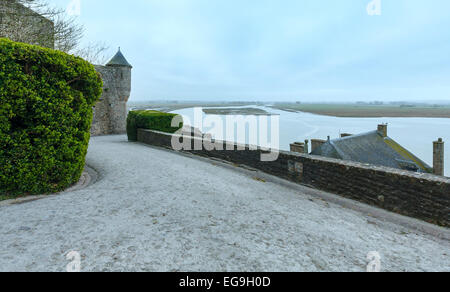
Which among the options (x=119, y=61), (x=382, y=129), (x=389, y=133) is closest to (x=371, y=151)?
(x=382, y=129)

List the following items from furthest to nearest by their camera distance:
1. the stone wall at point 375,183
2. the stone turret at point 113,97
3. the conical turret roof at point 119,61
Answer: the conical turret roof at point 119,61 < the stone turret at point 113,97 < the stone wall at point 375,183

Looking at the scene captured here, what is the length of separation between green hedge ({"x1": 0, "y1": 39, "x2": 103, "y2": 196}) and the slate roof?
15617 millimetres

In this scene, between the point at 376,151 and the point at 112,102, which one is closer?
the point at 112,102

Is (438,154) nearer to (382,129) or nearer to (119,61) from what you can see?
(382,129)

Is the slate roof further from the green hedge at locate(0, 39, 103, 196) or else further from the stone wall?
the green hedge at locate(0, 39, 103, 196)

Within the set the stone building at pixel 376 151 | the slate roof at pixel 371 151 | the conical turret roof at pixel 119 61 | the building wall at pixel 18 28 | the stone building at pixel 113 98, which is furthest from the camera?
the conical turret roof at pixel 119 61

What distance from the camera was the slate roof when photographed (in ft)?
57.7

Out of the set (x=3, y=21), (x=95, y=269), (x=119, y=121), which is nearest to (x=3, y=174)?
(x=95, y=269)

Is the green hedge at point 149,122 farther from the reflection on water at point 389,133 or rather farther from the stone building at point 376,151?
the stone building at point 376,151

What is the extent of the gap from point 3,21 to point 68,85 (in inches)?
373

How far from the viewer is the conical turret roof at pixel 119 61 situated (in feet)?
61.9

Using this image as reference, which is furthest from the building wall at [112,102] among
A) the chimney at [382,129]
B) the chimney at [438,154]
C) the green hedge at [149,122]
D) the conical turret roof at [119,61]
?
the chimney at [438,154]

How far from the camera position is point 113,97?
1909 cm

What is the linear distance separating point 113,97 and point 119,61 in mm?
2916
